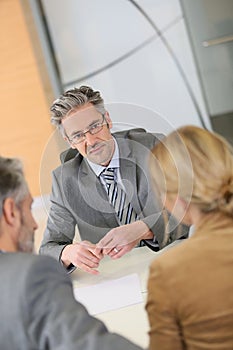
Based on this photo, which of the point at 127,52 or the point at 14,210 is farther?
the point at 127,52

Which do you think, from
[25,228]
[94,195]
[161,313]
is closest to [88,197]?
[94,195]

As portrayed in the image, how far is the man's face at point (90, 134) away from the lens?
66.5 inches

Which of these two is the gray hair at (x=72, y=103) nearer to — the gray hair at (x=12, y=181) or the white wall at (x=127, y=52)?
the gray hair at (x=12, y=181)

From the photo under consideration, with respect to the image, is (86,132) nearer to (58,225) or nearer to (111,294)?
(58,225)

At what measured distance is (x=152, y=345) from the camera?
98cm

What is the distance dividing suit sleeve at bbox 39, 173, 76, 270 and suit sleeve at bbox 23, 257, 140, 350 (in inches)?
32.7

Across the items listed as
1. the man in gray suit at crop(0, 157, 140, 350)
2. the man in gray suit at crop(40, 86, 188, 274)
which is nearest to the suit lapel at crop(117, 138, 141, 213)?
the man in gray suit at crop(40, 86, 188, 274)

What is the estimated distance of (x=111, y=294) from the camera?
1.52 m

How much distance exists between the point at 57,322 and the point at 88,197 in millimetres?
889

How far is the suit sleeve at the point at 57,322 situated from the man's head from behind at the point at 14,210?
0.12 metres

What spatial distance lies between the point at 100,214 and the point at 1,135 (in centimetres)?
223

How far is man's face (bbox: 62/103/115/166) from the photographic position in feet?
5.54

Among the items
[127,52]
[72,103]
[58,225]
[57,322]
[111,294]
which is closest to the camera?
[57,322]

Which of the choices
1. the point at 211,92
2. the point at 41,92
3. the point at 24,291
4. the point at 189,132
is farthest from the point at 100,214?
the point at 41,92
